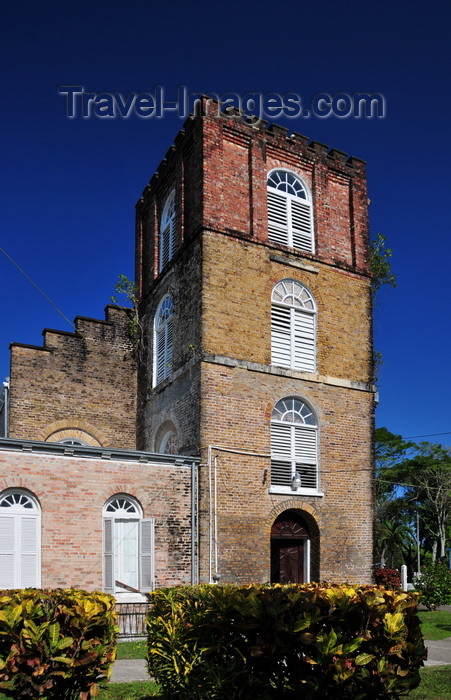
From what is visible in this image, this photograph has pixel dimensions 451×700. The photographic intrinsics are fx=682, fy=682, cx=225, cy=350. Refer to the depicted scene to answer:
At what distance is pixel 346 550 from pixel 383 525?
31794mm

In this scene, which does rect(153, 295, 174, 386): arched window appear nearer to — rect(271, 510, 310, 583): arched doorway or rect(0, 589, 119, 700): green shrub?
rect(271, 510, 310, 583): arched doorway

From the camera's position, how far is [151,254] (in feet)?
75.0

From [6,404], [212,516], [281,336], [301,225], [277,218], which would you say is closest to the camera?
[212,516]

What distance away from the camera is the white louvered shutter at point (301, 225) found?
2053 cm

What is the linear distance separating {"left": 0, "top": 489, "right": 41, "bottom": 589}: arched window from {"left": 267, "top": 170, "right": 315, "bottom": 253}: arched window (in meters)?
10.0

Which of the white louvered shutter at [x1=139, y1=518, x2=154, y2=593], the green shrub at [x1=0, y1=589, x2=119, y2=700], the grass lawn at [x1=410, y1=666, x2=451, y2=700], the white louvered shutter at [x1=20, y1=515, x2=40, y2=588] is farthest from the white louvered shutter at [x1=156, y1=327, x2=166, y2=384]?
the green shrub at [x1=0, y1=589, x2=119, y2=700]

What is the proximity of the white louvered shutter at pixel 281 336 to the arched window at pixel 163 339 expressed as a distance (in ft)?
10.2

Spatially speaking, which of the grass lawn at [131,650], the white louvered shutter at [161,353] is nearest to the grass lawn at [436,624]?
the grass lawn at [131,650]

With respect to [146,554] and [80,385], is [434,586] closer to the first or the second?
[146,554]

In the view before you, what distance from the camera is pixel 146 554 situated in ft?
53.2

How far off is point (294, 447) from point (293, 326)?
347 centimetres

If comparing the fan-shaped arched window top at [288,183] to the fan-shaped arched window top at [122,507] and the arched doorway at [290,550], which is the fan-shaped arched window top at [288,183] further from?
the fan-shaped arched window top at [122,507]

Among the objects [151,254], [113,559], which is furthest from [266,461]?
[151,254]

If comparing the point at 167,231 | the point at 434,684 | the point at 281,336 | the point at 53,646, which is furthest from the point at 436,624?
the point at 53,646
